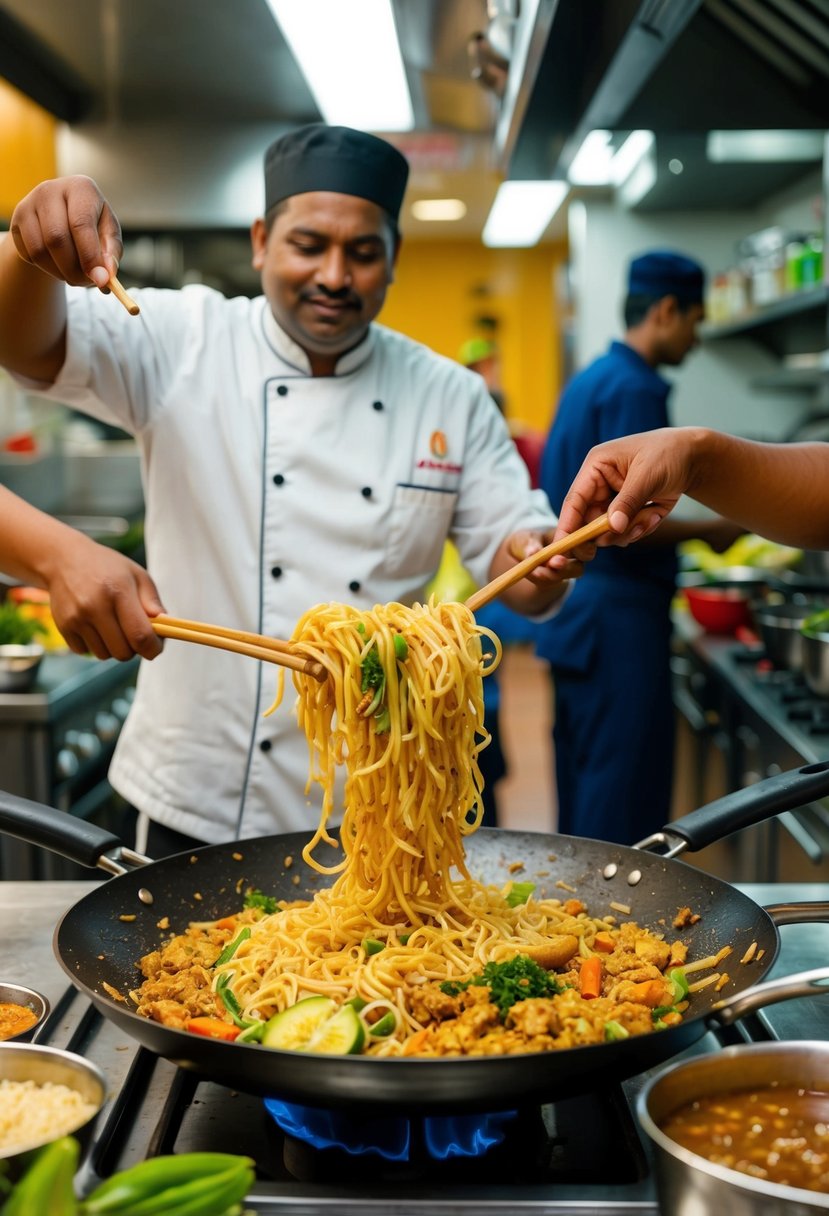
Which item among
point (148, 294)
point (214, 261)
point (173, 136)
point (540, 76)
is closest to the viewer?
point (540, 76)

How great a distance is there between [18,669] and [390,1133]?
2388 millimetres

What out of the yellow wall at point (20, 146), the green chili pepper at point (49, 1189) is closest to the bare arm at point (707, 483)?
the green chili pepper at point (49, 1189)

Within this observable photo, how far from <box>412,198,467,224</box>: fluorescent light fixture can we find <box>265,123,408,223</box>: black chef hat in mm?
9222

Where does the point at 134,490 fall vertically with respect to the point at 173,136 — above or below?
below

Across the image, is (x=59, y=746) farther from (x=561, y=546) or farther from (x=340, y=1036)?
(x=340, y=1036)

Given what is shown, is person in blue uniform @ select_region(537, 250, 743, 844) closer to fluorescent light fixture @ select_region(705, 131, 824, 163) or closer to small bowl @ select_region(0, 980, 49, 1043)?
fluorescent light fixture @ select_region(705, 131, 824, 163)

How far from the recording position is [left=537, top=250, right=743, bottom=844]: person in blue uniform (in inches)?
152

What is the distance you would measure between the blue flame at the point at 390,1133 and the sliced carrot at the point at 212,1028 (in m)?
0.11

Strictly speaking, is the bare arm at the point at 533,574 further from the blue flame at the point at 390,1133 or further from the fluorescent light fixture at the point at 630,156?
the fluorescent light fixture at the point at 630,156

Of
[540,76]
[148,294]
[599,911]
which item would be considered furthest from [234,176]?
[599,911]

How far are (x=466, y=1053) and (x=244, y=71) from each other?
4.14 metres

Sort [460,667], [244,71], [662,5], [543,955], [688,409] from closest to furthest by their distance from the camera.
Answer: [543,955]
[662,5]
[460,667]
[244,71]
[688,409]

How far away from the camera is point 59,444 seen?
6160mm

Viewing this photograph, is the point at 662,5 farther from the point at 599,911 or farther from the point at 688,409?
the point at 688,409
